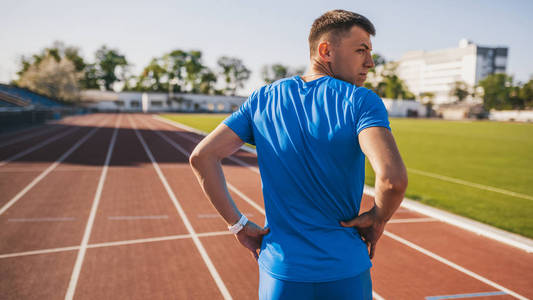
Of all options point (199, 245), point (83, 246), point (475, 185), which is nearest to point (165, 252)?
point (199, 245)

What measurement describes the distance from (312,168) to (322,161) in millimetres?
57

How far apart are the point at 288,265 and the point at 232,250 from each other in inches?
144

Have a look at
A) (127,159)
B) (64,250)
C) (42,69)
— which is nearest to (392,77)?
(42,69)

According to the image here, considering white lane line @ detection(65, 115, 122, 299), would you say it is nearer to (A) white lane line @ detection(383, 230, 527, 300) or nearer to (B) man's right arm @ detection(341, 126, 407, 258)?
(B) man's right arm @ detection(341, 126, 407, 258)

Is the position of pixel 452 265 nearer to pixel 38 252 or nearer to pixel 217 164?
pixel 217 164

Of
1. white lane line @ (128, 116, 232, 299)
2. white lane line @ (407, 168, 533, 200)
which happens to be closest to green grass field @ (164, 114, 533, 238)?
white lane line @ (407, 168, 533, 200)

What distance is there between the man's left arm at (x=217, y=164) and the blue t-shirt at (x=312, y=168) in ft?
0.22

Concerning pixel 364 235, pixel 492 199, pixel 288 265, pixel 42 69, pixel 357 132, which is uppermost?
pixel 42 69

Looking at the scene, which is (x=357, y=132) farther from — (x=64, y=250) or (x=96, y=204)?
(x=96, y=204)

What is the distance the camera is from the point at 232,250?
4977 mm

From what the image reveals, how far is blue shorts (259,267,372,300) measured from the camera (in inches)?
55.9

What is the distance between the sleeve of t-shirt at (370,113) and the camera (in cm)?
129

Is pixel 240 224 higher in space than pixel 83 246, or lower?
higher

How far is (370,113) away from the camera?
4.25 ft
